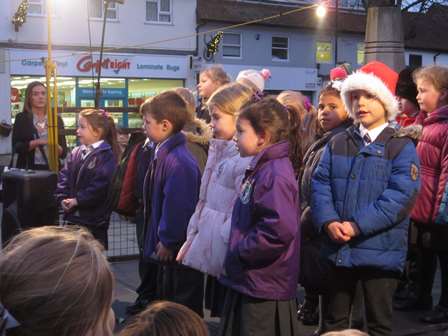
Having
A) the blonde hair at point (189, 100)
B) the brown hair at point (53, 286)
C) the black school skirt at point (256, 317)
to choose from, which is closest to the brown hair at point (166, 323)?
the brown hair at point (53, 286)

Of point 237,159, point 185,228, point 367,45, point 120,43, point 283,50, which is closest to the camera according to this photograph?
point 237,159

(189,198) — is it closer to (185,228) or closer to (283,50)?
(185,228)

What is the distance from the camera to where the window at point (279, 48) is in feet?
103

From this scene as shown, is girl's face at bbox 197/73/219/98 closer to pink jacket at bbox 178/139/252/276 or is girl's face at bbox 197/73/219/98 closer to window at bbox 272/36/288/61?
pink jacket at bbox 178/139/252/276

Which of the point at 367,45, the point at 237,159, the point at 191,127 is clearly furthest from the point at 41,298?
the point at 367,45

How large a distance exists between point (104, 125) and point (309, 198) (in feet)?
7.35

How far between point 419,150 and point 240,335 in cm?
203

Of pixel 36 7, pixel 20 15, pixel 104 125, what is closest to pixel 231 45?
pixel 36 7

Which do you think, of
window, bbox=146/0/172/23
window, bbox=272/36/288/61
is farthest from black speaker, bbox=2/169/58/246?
window, bbox=272/36/288/61

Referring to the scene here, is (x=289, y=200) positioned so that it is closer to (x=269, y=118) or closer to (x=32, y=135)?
(x=269, y=118)

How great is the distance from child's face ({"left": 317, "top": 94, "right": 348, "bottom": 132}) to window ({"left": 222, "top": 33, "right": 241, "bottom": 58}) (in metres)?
25.8

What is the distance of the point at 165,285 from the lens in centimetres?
454

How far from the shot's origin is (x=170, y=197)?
14.1 feet

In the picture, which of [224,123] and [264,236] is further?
[224,123]
